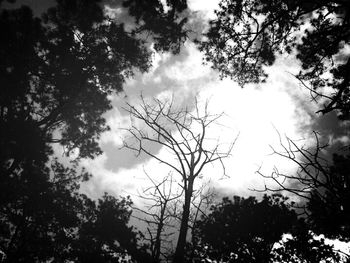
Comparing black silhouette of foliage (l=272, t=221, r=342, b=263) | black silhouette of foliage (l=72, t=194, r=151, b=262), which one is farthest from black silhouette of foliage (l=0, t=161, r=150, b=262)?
black silhouette of foliage (l=272, t=221, r=342, b=263)

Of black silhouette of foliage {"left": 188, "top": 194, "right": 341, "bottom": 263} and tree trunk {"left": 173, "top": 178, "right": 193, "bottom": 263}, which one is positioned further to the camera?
black silhouette of foliage {"left": 188, "top": 194, "right": 341, "bottom": 263}

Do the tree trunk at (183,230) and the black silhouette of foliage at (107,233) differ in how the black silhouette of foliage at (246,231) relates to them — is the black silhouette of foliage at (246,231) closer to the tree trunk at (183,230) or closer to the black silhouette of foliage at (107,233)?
the black silhouette of foliage at (107,233)

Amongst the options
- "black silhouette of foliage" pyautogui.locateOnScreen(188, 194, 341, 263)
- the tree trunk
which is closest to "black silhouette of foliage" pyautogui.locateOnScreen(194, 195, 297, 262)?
"black silhouette of foliage" pyautogui.locateOnScreen(188, 194, 341, 263)

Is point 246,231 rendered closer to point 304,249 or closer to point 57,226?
point 304,249

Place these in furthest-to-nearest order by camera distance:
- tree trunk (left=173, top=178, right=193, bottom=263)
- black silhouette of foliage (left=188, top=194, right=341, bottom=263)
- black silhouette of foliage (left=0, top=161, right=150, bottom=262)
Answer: black silhouette of foliage (left=188, top=194, right=341, bottom=263), black silhouette of foliage (left=0, top=161, right=150, bottom=262), tree trunk (left=173, top=178, right=193, bottom=263)

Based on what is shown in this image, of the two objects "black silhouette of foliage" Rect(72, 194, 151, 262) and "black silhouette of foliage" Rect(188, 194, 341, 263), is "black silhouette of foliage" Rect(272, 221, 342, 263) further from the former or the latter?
"black silhouette of foliage" Rect(72, 194, 151, 262)

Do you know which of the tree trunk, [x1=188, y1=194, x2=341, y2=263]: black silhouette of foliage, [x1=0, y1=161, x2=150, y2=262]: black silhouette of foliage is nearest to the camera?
the tree trunk

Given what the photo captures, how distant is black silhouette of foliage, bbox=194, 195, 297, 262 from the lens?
63.9 ft

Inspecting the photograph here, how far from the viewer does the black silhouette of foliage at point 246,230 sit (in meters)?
19.5

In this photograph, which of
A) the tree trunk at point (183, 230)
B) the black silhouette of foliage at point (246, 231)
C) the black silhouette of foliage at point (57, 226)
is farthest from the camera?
the black silhouette of foliage at point (246, 231)

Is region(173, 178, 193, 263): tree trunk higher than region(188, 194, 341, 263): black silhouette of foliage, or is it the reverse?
region(188, 194, 341, 263): black silhouette of foliage

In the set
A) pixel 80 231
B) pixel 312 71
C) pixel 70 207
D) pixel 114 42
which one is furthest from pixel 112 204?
pixel 312 71

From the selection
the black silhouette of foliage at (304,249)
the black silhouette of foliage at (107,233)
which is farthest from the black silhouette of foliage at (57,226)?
the black silhouette of foliage at (304,249)

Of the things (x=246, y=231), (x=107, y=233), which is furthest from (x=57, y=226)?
(x=246, y=231)
